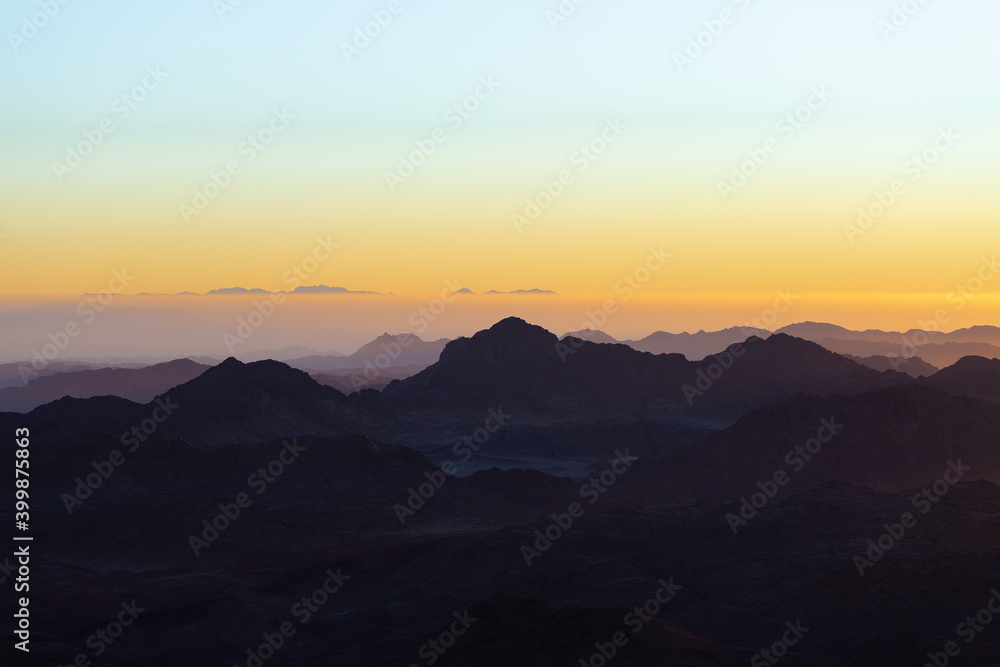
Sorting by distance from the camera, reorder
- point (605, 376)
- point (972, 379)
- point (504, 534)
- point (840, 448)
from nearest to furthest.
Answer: point (504, 534) → point (840, 448) → point (972, 379) → point (605, 376)

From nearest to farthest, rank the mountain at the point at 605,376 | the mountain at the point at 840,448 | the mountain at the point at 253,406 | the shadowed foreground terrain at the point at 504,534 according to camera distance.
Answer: the shadowed foreground terrain at the point at 504,534
the mountain at the point at 840,448
the mountain at the point at 253,406
the mountain at the point at 605,376

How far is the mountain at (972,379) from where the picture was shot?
13388cm

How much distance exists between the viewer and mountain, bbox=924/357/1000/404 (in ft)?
439

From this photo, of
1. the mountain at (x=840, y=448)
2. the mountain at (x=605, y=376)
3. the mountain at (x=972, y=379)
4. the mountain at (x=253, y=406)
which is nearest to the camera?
the mountain at (x=840, y=448)

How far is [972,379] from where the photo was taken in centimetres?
13850

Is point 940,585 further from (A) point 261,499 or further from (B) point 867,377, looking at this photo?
(B) point 867,377

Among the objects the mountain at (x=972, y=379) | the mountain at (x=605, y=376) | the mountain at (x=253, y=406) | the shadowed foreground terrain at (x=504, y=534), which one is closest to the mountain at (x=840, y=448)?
the shadowed foreground terrain at (x=504, y=534)

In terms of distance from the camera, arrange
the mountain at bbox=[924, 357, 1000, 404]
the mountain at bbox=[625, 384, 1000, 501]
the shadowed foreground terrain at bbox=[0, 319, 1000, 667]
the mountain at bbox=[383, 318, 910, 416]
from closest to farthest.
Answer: the shadowed foreground terrain at bbox=[0, 319, 1000, 667], the mountain at bbox=[625, 384, 1000, 501], the mountain at bbox=[924, 357, 1000, 404], the mountain at bbox=[383, 318, 910, 416]

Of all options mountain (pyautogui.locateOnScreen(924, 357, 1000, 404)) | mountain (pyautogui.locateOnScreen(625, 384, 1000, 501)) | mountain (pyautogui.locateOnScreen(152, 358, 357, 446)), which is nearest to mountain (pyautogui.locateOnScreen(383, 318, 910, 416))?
mountain (pyautogui.locateOnScreen(924, 357, 1000, 404))


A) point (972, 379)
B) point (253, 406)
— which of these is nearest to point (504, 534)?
point (253, 406)

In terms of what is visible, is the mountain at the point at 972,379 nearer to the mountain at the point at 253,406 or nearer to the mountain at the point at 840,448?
the mountain at the point at 840,448

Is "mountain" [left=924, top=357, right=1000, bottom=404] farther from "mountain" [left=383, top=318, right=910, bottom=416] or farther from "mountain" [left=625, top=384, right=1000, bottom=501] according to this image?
"mountain" [left=625, top=384, right=1000, bottom=501]

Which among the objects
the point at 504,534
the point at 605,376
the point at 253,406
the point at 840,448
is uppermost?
the point at 504,534

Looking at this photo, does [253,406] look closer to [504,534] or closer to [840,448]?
[840,448]
